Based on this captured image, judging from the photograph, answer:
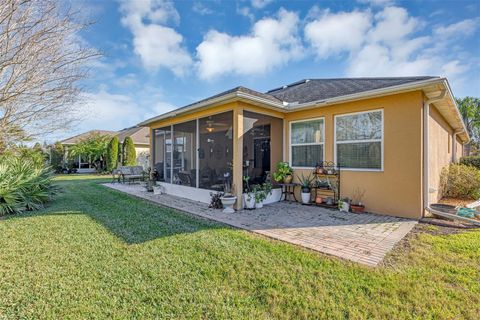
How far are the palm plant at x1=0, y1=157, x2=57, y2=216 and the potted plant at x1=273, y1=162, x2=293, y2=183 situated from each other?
296 inches

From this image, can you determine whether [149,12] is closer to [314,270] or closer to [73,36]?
[73,36]

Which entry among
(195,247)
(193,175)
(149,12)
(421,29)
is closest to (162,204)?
(193,175)

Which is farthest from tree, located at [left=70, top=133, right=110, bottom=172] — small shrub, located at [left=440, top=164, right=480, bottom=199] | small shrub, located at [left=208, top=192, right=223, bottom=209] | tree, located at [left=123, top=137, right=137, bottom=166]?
small shrub, located at [left=440, top=164, right=480, bottom=199]

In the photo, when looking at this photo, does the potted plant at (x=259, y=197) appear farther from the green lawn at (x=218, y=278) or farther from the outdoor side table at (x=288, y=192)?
the green lawn at (x=218, y=278)

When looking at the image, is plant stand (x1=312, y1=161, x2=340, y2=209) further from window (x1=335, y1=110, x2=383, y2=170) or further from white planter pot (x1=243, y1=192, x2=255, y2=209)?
white planter pot (x1=243, y1=192, x2=255, y2=209)

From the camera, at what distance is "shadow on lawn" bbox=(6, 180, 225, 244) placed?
4.69 m

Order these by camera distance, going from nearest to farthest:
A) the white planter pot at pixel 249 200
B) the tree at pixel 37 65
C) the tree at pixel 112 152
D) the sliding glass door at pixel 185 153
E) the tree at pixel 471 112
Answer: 1. the tree at pixel 37 65
2. the white planter pot at pixel 249 200
3. the sliding glass door at pixel 185 153
4. the tree at pixel 112 152
5. the tree at pixel 471 112

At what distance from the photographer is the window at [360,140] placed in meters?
6.20

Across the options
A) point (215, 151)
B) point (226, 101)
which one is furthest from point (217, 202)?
point (226, 101)

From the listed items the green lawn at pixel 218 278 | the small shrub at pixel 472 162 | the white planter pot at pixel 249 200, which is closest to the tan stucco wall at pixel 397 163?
the green lawn at pixel 218 278

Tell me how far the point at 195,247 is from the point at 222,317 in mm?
1741

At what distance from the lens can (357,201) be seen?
6551mm

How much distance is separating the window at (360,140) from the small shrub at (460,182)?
4.23m

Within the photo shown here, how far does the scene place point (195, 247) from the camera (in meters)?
3.89
